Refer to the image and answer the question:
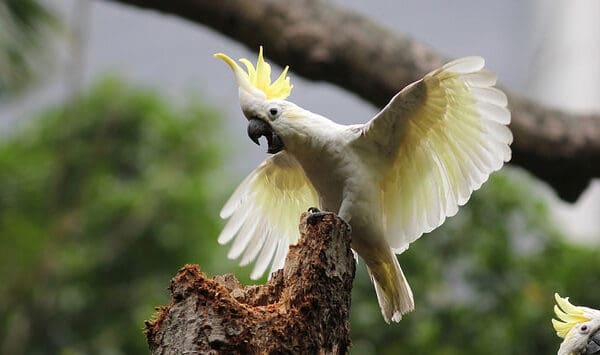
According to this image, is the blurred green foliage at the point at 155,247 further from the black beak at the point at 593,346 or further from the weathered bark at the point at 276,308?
the weathered bark at the point at 276,308

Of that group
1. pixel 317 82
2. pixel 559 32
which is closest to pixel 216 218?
pixel 317 82

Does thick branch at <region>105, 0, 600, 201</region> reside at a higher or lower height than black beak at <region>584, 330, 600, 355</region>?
higher

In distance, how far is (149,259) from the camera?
805 cm

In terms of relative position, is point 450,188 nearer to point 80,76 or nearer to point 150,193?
point 80,76

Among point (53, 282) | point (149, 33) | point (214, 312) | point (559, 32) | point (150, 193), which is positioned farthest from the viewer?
point (559, 32)

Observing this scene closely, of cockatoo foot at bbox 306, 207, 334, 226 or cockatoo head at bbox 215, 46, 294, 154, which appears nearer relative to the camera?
cockatoo foot at bbox 306, 207, 334, 226

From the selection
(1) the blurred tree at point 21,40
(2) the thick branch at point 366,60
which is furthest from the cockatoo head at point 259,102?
(1) the blurred tree at point 21,40

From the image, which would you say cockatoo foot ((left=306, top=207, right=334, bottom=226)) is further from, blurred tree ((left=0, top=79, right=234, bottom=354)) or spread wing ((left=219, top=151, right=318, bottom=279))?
blurred tree ((left=0, top=79, right=234, bottom=354))

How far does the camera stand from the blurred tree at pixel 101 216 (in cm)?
754

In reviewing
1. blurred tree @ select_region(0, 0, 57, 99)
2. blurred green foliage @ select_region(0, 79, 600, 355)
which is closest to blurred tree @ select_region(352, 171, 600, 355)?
blurred green foliage @ select_region(0, 79, 600, 355)

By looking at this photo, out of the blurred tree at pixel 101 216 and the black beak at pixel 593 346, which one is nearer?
the black beak at pixel 593 346

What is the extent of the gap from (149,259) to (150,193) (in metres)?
0.55

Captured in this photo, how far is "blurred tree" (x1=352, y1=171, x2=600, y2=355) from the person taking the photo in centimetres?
636

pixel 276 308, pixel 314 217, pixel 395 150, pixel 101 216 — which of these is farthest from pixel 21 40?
pixel 276 308
